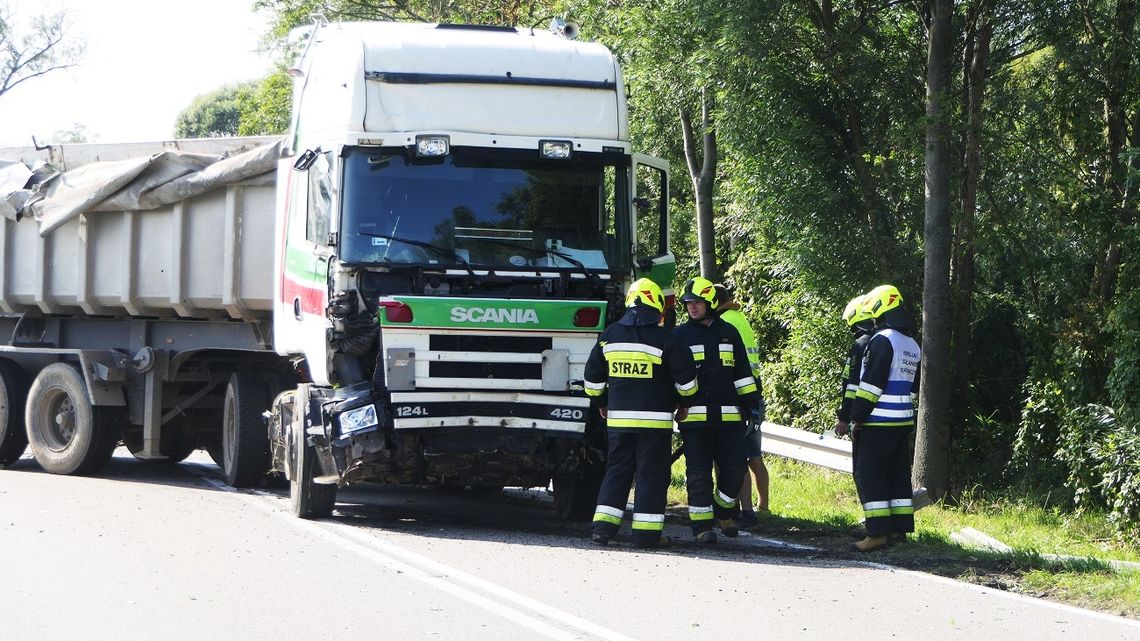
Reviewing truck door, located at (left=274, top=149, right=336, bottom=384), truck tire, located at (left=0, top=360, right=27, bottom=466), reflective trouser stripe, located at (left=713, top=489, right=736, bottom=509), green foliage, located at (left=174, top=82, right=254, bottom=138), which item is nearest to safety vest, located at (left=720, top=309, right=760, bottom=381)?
reflective trouser stripe, located at (left=713, top=489, right=736, bottom=509)

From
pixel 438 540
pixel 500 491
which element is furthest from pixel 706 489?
pixel 500 491

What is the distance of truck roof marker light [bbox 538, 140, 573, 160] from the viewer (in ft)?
33.4

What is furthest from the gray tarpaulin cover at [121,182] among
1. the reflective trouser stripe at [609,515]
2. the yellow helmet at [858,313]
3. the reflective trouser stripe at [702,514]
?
the yellow helmet at [858,313]

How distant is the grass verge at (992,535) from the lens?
808 cm

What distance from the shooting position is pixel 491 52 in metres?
10.4

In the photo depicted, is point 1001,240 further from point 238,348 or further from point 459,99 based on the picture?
point 238,348

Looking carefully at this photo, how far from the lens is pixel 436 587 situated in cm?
766

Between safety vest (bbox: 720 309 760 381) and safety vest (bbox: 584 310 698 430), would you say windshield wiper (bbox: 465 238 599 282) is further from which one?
safety vest (bbox: 720 309 760 381)

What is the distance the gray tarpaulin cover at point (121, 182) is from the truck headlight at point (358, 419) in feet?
10.9

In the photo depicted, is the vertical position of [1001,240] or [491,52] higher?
[491,52]

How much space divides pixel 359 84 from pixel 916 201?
586cm

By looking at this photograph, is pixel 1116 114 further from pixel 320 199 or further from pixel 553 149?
pixel 320 199

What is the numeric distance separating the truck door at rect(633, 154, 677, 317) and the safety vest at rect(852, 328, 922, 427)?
178cm

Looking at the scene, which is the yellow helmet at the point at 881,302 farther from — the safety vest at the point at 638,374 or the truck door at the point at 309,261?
the truck door at the point at 309,261
